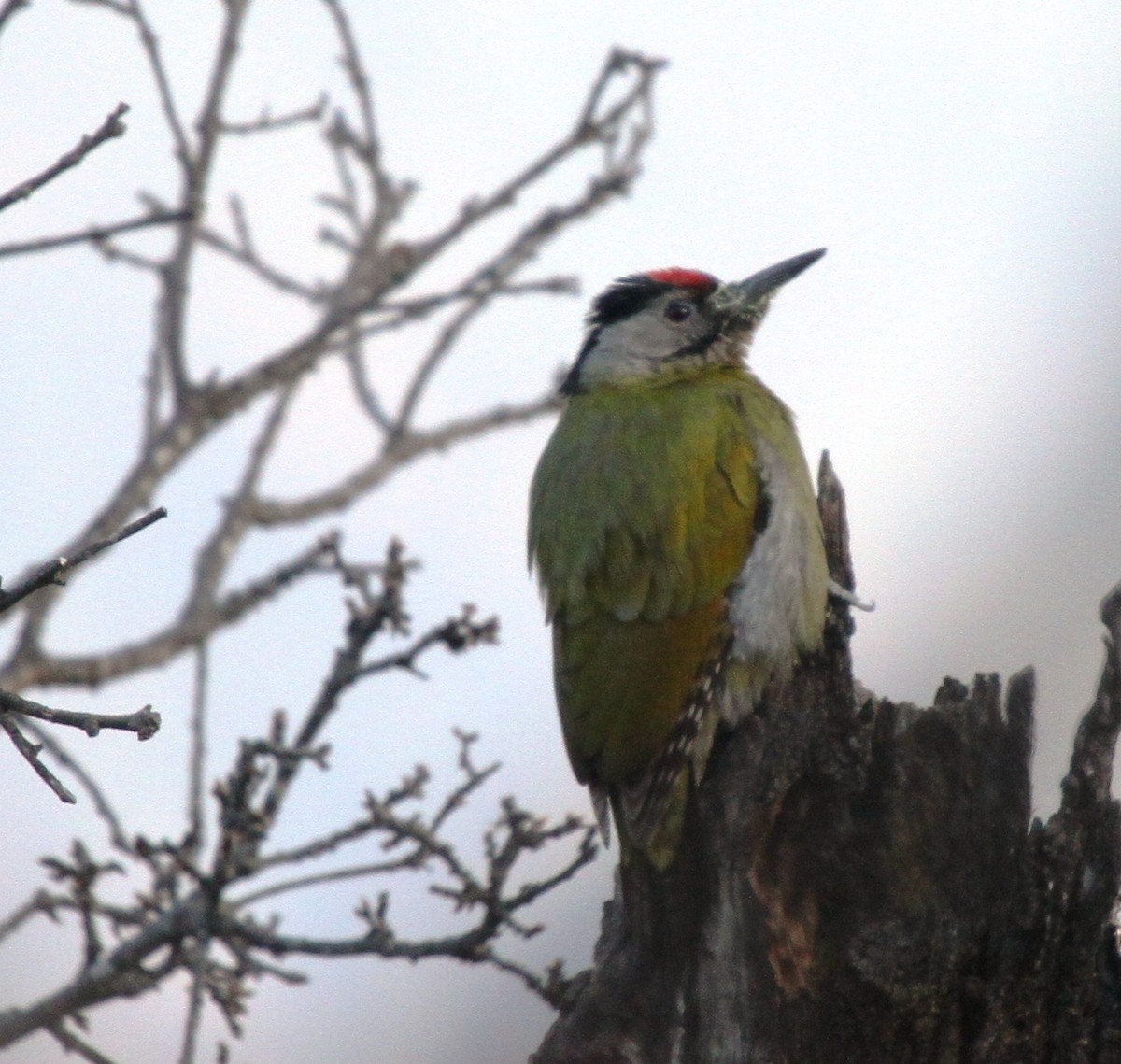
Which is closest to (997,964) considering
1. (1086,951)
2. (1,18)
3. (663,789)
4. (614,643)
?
(1086,951)

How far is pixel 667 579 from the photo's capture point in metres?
5.43

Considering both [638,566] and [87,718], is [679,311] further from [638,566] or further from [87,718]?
[87,718]

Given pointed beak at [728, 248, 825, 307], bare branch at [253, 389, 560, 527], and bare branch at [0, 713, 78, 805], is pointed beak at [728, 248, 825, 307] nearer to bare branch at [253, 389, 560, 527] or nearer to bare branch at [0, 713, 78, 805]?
bare branch at [253, 389, 560, 527]

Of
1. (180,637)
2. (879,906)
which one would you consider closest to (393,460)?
(180,637)

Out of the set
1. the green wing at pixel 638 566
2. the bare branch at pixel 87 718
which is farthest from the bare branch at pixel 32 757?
the green wing at pixel 638 566

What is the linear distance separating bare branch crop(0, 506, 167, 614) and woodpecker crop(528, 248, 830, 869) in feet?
7.32

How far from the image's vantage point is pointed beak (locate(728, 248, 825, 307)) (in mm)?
6895

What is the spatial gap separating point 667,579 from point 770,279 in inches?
74.8

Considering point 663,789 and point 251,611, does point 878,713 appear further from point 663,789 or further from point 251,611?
point 251,611

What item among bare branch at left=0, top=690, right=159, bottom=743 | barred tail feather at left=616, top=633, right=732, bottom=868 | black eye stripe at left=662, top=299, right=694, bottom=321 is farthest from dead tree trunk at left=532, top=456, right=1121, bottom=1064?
black eye stripe at left=662, top=299, right=694, bottom=321

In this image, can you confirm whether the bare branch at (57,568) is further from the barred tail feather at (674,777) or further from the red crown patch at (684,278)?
the red crown patch at (684,278)

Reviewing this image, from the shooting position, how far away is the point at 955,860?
4.27 meters

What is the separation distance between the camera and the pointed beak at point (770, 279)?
6.89 m

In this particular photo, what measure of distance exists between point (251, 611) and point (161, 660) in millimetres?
357
